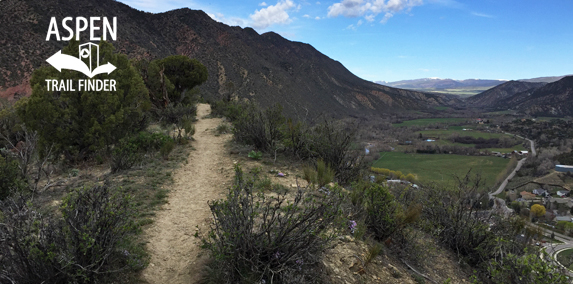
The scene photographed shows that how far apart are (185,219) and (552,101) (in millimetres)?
161354

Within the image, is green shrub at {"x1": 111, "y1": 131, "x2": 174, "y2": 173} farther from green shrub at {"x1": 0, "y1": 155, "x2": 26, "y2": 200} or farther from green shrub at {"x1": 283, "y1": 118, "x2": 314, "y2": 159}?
green shrub at {"x1": 283, "y1": 118, "x2": 314, "y2": 159}

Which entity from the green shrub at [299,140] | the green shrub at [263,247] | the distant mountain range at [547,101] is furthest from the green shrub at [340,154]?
the distant mountain range at [547,101]

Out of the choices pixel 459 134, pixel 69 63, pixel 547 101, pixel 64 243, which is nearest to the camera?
pixel 64 243

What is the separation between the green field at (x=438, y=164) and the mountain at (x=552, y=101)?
8599 centimetres

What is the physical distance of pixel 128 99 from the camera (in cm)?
1007

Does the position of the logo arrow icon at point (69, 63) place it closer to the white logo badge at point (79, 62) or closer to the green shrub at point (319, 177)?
the white logo badge at point (79, 62)

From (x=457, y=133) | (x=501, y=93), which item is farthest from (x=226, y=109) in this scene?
(x=501, y=93)

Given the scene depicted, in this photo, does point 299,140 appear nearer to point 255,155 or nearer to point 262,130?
point 262,130

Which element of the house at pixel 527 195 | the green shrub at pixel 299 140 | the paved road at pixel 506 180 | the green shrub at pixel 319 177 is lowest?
the paved road at pixel 506 180

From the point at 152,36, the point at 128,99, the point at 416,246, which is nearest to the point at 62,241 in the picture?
the point at 416,246

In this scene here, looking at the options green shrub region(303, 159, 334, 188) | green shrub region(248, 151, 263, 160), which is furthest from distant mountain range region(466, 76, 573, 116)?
green shrub region(303, 159, 334, 188)

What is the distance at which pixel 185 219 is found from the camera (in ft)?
16.6

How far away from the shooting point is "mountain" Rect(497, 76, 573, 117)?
111562 millimetres

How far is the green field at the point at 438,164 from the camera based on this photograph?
47.2m
